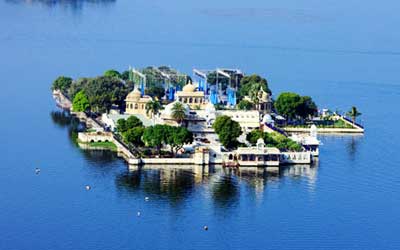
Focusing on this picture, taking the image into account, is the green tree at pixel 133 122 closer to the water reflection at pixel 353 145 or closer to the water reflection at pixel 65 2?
the water reflection at pixel 353 145

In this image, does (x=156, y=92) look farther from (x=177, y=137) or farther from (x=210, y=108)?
(x=177, y=137)

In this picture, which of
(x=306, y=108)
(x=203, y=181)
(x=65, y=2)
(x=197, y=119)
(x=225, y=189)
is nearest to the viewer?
(x=225, y=189)

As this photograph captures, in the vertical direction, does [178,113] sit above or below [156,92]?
below

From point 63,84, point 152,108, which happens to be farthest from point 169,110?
point 63,84

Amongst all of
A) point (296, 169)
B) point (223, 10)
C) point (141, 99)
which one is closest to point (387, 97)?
point (141, 99)

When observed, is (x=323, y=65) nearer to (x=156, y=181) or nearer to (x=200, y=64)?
(x=200, y=64)

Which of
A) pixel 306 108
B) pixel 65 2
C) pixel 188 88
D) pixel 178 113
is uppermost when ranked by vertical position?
pixel 65 2
